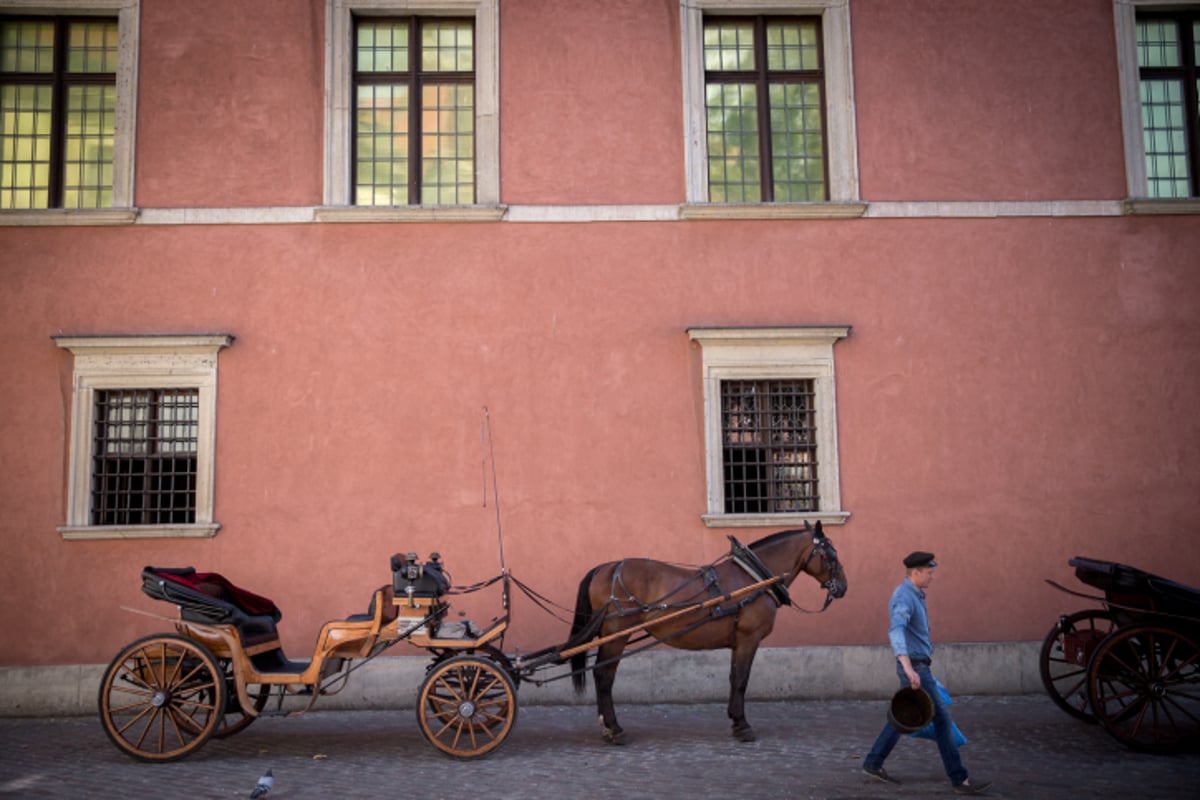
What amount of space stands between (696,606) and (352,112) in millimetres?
6530

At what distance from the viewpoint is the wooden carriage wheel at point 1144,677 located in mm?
7871

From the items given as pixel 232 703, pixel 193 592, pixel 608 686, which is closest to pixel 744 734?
pixel 608 686

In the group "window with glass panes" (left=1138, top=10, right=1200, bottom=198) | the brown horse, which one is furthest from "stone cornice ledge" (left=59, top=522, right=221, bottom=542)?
"window with glass panes" (left=1138, top=10, right=1200, bottom=198)

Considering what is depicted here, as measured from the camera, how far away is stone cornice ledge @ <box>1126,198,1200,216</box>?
36.0ft

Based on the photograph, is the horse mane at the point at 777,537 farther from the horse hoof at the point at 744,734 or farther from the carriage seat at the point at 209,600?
the carriage seat at the point at 209,600

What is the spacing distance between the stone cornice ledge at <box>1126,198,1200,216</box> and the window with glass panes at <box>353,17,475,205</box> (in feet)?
23.2

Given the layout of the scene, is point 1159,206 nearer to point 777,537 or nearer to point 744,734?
point 777,537

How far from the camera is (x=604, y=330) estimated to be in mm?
10789

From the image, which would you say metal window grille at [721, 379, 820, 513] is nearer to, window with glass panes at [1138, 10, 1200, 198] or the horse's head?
the horse's head

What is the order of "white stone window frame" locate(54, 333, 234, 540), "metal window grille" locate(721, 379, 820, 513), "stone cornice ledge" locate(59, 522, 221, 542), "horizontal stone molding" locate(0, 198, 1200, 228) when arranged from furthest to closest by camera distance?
"metal window grille" locate(721, 379, 820, 513) < "horizontal stone molding" locate(0, 198, 1200, 228) < "white stone window frame" locate(54, 333, 234, 540) < "stone cornice ledge" locate(59, 522, 221, 542)

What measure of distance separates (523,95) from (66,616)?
704 centimetres

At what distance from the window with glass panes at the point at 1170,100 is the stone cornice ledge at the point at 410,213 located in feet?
23.8

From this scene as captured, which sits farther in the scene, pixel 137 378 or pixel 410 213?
pixel 410 213

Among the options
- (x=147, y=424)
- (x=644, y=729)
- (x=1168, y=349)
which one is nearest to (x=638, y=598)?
(x=644, y=729)
